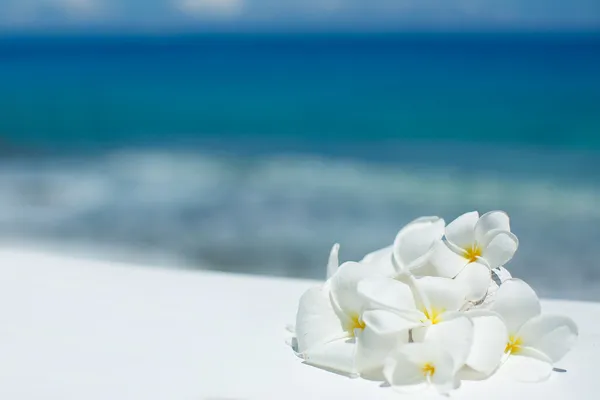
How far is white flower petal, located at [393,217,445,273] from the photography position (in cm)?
64

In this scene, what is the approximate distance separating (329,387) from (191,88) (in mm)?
9196

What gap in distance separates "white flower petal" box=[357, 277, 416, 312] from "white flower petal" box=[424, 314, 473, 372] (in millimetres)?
30

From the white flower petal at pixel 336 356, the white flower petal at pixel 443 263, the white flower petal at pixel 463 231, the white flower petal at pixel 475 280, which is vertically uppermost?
the white flower petal at pixel 463 231

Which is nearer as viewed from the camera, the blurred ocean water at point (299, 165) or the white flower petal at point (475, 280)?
the white flower petal at point (475, 280)

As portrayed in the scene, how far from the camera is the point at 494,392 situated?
0.58 metres

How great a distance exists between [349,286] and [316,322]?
51 mm

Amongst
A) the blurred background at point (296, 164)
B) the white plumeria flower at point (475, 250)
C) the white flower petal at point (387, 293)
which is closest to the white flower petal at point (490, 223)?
the white plumeria flower at point (475, 250)

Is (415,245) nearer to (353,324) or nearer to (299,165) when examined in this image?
(353,324)

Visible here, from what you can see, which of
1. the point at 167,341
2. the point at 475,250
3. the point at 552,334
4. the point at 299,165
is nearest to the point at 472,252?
the point at 475,250

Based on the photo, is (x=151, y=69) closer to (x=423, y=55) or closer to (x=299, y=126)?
(x=423, y=55)

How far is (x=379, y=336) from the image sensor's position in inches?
23.1

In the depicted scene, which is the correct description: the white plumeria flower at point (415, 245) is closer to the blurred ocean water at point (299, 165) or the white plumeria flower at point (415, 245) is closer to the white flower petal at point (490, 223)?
the white flower petal at point (490, 223)

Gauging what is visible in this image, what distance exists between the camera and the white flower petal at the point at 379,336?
0.58 m

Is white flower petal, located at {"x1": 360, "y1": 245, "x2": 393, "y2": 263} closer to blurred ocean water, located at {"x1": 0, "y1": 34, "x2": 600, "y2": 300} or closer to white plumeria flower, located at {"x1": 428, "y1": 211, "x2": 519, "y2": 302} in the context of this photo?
white plumeria flower, located at {"x1": 428, "y1": 211, "x2": 519, "y2": 302}
